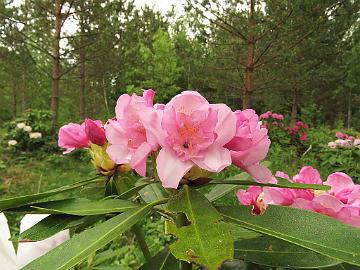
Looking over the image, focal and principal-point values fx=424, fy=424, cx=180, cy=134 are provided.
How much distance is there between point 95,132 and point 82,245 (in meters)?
0.30

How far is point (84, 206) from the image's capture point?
20.5 inches

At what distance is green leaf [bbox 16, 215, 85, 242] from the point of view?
1.60 ft

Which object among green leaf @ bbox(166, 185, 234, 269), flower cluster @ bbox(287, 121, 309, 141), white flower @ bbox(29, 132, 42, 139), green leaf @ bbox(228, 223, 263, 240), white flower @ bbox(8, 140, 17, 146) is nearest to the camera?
green leaf @ bbox(166, 185, 234, 269)

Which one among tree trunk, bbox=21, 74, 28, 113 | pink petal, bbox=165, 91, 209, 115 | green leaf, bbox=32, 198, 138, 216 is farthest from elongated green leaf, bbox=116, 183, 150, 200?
tree trunk, bbox=21, 74, 28, 113

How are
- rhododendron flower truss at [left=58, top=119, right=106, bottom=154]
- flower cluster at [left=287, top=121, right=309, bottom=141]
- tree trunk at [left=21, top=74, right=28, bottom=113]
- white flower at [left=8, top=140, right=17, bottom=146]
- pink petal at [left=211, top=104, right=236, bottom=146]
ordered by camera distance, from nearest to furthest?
pink petal at [left=211, top=104, right=236, bottom=146]
rhododendron flower truss at [left=58, top=119, right=106, bottom=154]
white flower at [left=8, top=140, right=17, bottom=146]
flower cluster at [left=287, top=121, right=309, bottom=141]
tree trunk at [left=21, top=74, right=28, bottom=113]

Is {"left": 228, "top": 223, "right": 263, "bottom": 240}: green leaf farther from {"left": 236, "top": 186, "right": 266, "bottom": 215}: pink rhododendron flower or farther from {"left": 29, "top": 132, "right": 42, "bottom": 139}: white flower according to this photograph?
{"left": 29, "top": 132, "right": 42, "bottom": 139}: white flower

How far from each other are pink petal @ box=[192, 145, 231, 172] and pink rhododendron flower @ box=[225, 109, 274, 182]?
0.02m

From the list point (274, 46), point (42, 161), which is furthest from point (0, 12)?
point (274, 46)

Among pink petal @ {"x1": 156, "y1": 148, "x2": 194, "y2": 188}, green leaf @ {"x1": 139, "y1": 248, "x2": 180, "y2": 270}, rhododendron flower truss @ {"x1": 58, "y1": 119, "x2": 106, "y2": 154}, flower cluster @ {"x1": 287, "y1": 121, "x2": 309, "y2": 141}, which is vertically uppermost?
rhododendron flower truss @ {"x1": 58, "y1": 119, "x2": 106, "y2": 154}

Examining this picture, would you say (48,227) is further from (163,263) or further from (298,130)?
(298,130)

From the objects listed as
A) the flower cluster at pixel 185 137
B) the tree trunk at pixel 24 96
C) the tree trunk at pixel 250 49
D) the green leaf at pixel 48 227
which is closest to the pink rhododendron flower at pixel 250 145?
the flower cluster at pixel 185 137

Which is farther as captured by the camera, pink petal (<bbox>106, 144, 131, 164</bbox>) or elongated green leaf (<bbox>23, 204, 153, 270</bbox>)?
pink petal (<bbox>106, 144, 131, 164</bbox>)

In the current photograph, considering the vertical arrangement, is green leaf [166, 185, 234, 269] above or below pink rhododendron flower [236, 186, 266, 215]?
above

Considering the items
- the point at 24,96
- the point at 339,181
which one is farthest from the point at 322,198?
the point at 24,96
